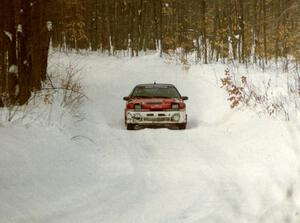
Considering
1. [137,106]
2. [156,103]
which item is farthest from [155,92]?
[137,106]

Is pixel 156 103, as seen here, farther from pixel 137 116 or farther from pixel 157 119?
pixel 137 116

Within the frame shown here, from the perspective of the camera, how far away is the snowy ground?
588 centimetres

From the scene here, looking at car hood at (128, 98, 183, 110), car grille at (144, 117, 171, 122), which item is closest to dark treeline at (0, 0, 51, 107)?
car hood at (128, 98, 183, 110)

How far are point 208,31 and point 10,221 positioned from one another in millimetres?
36660

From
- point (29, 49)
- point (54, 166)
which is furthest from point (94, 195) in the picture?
point (29, 49)

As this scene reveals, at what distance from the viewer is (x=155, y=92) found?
1461 cm

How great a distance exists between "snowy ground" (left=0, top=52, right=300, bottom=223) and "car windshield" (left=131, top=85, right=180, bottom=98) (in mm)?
1588

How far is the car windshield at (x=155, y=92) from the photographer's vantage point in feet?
47.3

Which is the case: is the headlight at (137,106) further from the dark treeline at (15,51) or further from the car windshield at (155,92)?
the dark treeline at (15,51)

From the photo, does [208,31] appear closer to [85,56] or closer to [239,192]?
[85,56]

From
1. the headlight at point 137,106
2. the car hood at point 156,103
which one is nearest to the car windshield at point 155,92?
the car hood at point 156,103

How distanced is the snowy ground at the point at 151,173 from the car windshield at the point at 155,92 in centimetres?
159

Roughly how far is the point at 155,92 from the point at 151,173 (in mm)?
6607

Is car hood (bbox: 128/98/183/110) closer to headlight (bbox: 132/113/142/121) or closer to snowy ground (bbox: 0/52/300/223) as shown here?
headlight (bbox: 132/113/142/121)
